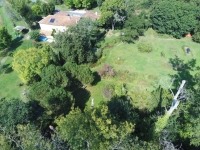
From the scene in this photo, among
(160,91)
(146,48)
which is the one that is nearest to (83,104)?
(160,91)

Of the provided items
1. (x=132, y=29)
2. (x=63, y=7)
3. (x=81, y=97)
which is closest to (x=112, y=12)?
(x=132, y=29)

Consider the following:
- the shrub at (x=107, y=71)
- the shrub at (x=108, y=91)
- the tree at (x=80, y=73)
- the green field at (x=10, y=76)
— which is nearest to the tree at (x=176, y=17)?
the shrub at (x=107, y=71)

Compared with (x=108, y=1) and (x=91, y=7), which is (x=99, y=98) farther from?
(x=91, y=7)

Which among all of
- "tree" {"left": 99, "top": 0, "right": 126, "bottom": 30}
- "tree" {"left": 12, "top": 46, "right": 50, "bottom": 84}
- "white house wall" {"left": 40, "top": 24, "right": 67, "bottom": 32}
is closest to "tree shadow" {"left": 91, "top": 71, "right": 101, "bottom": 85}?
"tree" {"left": 12, "top": 46, "right": 50, "bottom": 84}

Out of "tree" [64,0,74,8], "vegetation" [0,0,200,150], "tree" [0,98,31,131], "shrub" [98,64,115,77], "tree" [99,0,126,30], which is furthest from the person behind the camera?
"tree" [64,0,74,8]

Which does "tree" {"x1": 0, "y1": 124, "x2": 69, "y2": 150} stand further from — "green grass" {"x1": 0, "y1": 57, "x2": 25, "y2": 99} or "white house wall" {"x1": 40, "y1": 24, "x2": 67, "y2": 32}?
"white house wall" {"x1": 40, "y1": 24, "x2": 67, "y2": 32}

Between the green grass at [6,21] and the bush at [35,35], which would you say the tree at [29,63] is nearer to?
the bush at [35,35]

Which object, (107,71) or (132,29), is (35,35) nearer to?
(107,71)
